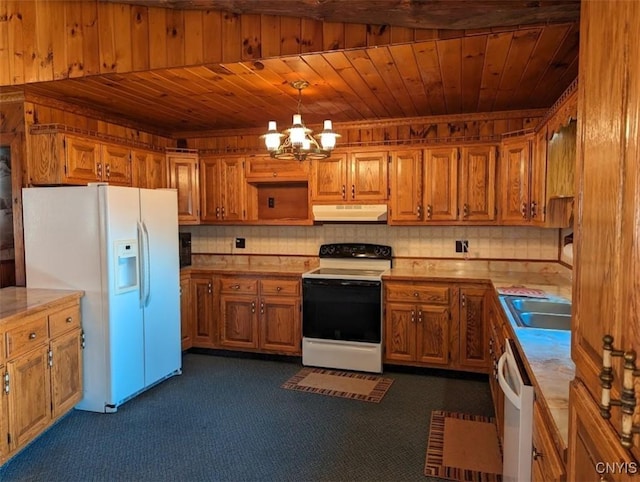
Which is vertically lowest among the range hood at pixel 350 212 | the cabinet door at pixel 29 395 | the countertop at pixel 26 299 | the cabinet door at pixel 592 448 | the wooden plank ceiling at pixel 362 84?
the cabinet door at pixel 29 395

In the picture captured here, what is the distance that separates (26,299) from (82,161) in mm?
1209

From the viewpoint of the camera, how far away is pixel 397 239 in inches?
177

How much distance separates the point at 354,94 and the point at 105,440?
3024 millimetres

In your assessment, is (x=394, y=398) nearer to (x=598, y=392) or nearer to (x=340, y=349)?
(x=340, y=349)

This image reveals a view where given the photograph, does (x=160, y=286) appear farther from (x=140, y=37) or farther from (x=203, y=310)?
(x=140, y=37)

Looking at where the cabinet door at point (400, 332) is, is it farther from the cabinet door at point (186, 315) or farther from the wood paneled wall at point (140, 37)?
the wood paneled wall at point (140, 37)

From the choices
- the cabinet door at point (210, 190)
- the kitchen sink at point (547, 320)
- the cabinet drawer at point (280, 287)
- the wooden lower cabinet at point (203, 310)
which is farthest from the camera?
the cabinet door at point (210, 190)

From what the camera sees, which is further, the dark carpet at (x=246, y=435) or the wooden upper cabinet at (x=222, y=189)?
the wooden upper cabinet at (x=222, y=189)

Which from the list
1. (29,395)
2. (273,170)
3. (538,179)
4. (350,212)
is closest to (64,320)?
(29,395)

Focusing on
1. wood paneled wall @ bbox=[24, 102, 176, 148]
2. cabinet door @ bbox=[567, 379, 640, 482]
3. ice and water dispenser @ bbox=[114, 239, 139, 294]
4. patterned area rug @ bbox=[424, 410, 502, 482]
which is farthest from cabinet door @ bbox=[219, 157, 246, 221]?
cabinet door @ bbox=[567, 379, 640, 482]

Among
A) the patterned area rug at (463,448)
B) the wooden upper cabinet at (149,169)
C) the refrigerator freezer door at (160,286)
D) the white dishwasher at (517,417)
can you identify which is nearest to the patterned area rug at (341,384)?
the patterned area rug at (463,448)

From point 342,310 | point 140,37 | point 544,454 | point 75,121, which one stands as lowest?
point 342,310

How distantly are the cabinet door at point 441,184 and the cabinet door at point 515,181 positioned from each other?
417 millimetres

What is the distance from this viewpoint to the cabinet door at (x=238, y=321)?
4.40 m
